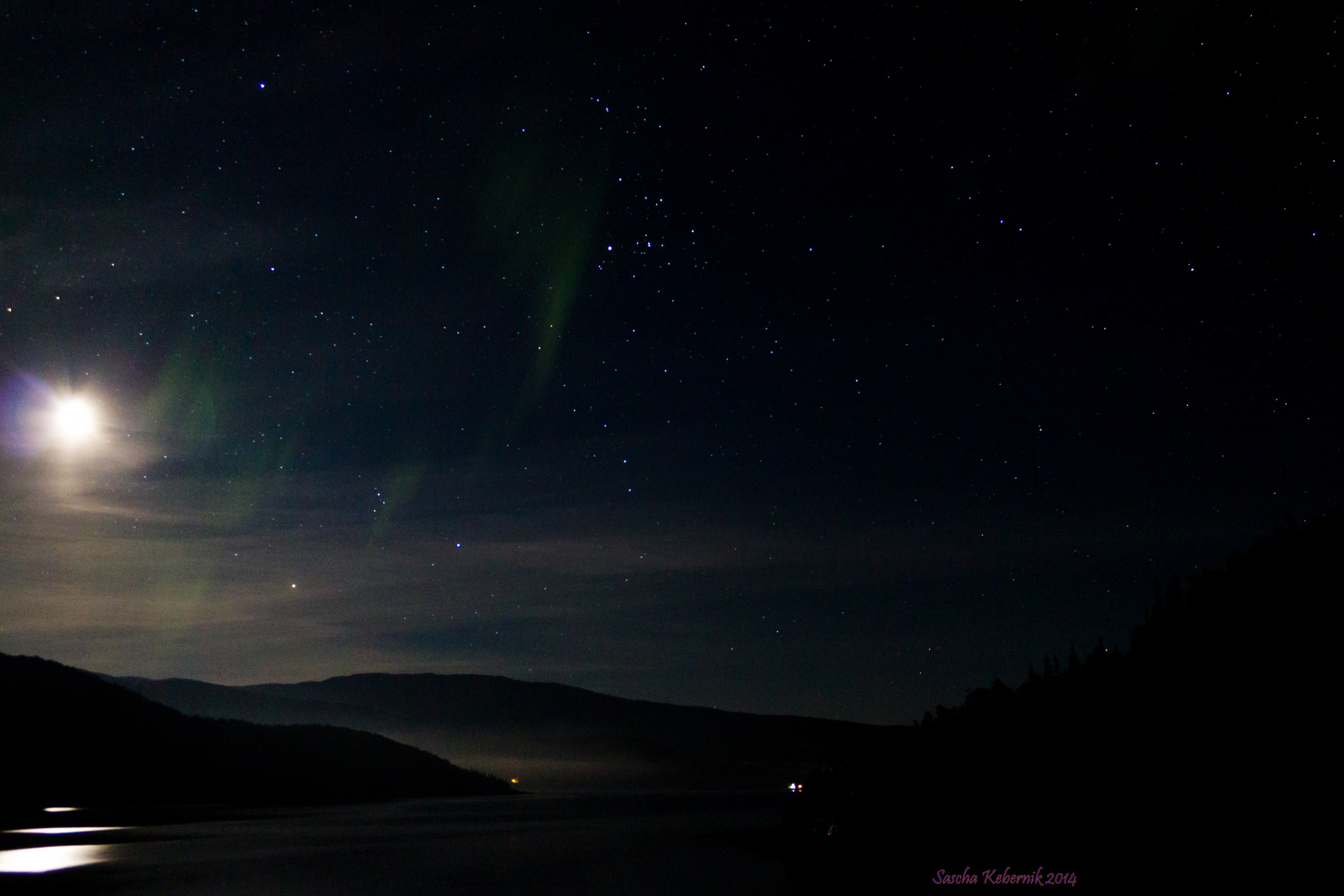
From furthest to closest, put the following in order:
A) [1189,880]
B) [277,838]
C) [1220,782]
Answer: [277,838], [1220,782], [1189,880]

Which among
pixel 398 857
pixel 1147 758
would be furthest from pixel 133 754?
pixel 1147 758

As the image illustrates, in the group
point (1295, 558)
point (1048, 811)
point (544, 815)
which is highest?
point (1295, 558)

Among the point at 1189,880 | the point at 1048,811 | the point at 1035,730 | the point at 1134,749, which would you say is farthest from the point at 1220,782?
the point at 1035,730

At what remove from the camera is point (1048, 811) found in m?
42.8

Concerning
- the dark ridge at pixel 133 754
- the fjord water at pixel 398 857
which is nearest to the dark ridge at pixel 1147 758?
the fjord water at pixel 398 857

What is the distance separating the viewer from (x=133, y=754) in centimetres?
15775

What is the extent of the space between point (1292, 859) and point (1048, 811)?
14995 mm

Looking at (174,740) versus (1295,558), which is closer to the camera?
(1295,558)

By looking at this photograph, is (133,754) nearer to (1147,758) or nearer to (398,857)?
(398,857)

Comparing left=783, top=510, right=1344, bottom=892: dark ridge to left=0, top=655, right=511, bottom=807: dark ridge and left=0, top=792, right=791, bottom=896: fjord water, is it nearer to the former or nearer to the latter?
left=0, top=792, right=791, bottom=896: fjord water

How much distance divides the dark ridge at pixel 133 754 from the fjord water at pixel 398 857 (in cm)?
3350

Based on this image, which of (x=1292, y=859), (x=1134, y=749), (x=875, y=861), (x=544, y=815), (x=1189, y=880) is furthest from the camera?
(x=544, y=815)

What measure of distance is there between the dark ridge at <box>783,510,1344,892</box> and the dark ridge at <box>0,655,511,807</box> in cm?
11694

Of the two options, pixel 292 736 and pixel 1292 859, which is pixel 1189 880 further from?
pixel 292 736
